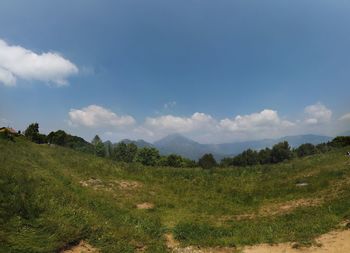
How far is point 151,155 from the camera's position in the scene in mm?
151375

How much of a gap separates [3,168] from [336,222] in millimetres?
23400

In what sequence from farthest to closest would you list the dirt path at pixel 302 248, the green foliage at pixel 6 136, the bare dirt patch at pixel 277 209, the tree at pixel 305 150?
the tree at pixel 305 150 < the green foliage at pixel 6 136 < the bare dirt patch at pixel 277 209 < the dirt path at pixel 302 248

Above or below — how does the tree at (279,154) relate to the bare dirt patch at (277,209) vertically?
above

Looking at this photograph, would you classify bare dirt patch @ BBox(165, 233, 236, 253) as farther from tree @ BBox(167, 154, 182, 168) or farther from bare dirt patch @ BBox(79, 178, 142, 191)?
tree @ BBox(167, 154, 182, 168)

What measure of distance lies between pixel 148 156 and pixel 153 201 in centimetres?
12038

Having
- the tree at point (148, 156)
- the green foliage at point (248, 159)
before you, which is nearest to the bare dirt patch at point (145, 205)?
the tree at point (148, 156)

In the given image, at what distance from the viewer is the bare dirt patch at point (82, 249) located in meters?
17.5

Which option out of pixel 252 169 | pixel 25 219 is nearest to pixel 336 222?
pixel 25 219

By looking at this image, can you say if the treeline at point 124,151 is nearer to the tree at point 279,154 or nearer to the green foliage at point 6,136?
the tree at point 279,154

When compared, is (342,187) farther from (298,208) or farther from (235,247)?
(235,247)

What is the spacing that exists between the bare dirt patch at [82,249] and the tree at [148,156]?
130 metres

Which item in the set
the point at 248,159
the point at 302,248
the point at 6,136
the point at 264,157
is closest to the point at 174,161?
the point at 248,159

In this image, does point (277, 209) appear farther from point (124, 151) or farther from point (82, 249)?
point (124, 151)

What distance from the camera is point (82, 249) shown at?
17938mm
